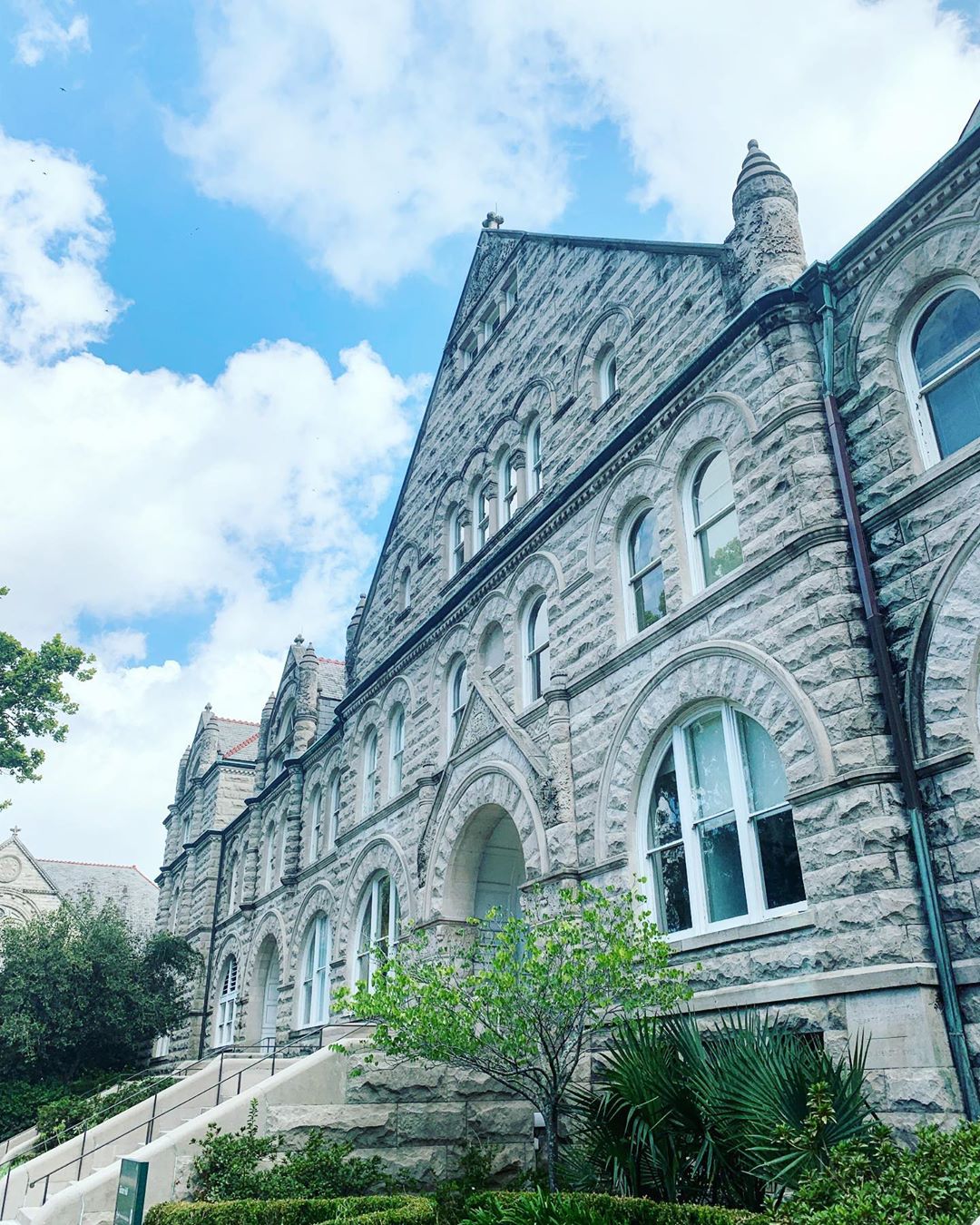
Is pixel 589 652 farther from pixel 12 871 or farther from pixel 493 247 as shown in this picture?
pixel 12 871

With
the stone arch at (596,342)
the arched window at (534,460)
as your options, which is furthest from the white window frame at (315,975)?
the stone arch at (596,342)

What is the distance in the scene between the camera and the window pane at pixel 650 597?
12.1m

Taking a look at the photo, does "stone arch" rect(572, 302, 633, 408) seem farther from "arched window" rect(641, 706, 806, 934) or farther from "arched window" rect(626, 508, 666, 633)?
"arched window" rect(641, 706, 806, 934)

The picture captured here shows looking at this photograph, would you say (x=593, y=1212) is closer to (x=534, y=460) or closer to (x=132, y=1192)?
(x=132, y=1192)

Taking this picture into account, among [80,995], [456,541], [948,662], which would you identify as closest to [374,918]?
[456,541]

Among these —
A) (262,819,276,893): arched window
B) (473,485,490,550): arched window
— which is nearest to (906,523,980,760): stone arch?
(473,485,490,550): arched window

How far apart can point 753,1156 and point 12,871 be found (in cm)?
4911

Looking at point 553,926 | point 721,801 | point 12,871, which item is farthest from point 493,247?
point 12,871

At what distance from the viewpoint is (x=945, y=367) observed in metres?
9.26

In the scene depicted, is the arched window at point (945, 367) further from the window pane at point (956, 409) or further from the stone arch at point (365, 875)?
the stone arch at point (365, 875)

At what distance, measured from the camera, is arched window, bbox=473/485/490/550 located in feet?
58.0

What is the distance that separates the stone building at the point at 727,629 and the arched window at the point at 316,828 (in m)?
2.19

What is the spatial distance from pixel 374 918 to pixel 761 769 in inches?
401

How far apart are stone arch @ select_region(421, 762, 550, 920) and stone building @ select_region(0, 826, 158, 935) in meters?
35.7
